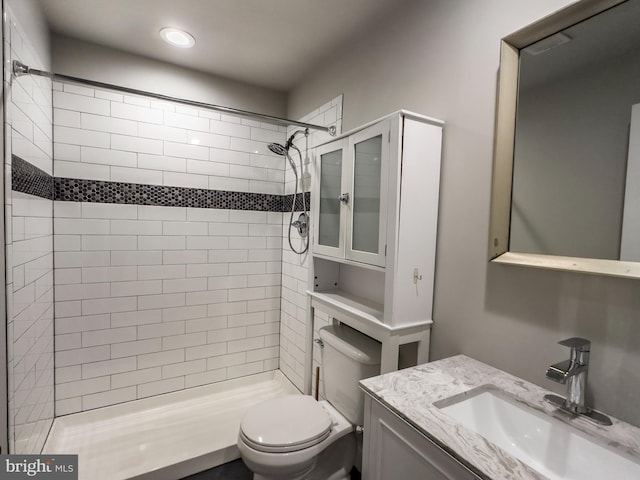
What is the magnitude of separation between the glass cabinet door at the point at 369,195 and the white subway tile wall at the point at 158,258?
4.12 feet

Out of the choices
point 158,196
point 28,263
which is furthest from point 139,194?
point 28,263

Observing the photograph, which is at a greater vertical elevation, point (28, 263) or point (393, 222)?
point (393, 222)

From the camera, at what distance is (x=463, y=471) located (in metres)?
0.71

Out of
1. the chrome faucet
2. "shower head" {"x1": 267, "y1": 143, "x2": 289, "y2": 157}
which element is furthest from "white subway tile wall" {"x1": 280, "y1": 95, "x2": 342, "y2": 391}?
the chrome faucet

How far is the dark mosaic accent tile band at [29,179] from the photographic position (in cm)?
134

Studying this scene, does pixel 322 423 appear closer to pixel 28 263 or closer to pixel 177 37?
pixel 28 263

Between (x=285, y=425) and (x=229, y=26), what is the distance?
2.16m

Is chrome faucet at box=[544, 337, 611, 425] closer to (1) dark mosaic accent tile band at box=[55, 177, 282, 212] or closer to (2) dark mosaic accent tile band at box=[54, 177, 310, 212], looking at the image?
(2) dark mosaic accent tile band at box=[54, 177, 310, 212]

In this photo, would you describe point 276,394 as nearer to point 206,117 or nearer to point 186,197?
point 186,197

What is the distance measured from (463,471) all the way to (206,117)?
2.49 m

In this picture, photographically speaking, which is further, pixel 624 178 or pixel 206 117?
pixel 206 117

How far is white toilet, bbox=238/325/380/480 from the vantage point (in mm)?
1311

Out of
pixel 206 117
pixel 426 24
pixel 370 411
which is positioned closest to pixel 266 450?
pixel 370 411

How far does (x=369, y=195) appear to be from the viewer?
1443mm
